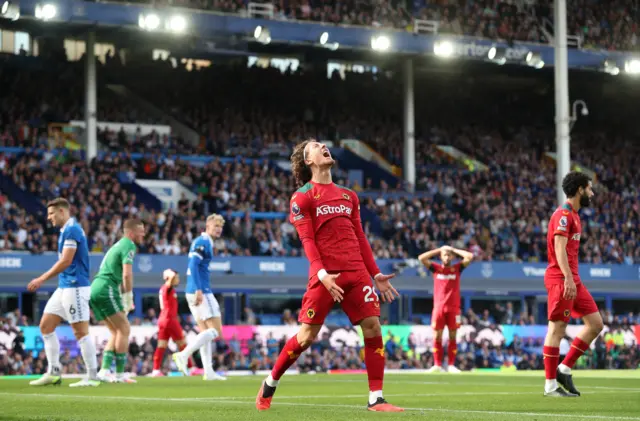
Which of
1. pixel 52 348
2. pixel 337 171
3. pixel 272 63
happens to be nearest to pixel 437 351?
pixel 52 348

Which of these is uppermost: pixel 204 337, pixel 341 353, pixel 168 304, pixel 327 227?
pixel 327 227

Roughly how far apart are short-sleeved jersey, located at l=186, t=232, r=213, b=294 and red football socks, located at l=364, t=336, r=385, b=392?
8211 mm

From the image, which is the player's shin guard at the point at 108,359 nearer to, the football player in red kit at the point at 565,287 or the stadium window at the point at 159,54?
the football player in red kit at the point at 565,287

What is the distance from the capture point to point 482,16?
4491 cm

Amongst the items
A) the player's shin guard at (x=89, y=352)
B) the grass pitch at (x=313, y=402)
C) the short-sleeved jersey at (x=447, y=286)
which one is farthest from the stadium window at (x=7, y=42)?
the player's shin guard at (x=89, y=352)

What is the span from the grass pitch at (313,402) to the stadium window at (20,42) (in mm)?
30751

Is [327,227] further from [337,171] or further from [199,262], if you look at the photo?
[337,171]

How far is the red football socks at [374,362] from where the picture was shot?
9.12m

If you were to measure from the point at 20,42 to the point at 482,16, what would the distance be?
1805cm

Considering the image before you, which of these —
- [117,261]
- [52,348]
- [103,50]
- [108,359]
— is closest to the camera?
[52,348]

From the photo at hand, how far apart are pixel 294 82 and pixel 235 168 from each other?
33.5 ft

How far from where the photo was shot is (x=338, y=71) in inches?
1955

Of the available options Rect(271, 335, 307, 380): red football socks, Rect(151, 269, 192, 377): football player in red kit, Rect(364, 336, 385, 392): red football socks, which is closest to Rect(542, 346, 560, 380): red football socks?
Rect(364, 336, 385, 392): red football socks

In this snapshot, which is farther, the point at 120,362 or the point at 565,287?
the point at 120,362
